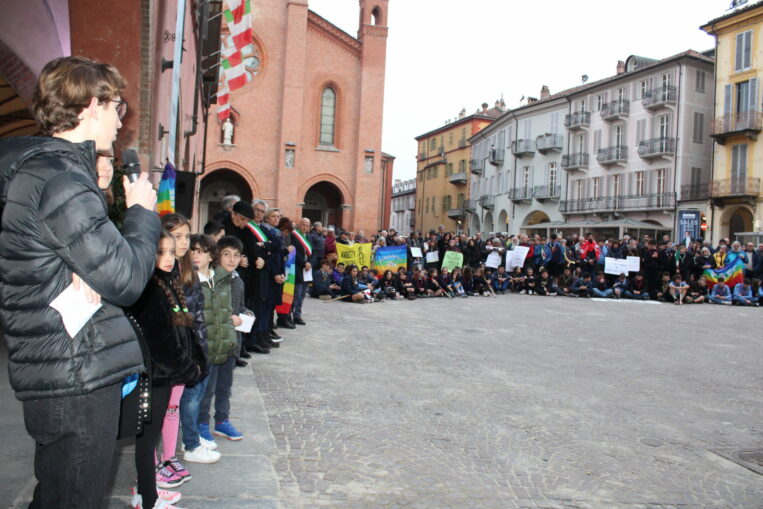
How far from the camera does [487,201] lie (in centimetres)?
6656

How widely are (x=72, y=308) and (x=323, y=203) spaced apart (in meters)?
35.1

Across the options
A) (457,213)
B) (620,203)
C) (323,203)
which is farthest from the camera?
(457,213)

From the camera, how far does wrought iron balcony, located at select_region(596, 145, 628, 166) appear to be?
46938mm

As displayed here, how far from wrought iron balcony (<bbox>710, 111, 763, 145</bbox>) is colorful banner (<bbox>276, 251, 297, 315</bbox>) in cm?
3562

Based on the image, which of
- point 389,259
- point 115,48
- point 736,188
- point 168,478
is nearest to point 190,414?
point 168,478

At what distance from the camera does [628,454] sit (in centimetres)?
498

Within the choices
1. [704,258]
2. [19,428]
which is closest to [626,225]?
[704,258]

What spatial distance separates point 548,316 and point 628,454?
32.1ft

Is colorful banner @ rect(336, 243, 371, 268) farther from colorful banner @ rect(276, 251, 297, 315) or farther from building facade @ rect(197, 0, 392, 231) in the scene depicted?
building facade @ rect(197, 0, 392, 231)

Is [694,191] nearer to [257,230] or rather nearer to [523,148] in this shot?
[523,148]

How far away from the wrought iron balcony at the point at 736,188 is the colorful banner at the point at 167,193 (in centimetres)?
3717

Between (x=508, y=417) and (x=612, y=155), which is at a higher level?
(x=612, y=155)

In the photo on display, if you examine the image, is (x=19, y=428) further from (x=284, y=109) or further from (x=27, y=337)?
(x=284, y=109)

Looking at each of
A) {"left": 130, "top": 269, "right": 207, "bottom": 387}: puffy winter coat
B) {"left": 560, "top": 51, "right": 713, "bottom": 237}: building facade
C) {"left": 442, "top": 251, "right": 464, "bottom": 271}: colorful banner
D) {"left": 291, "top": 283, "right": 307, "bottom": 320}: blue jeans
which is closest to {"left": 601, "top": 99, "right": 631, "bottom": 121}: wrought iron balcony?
{"left": 560, "top": 51, "right": 713, "bottom": 237}: building facade
